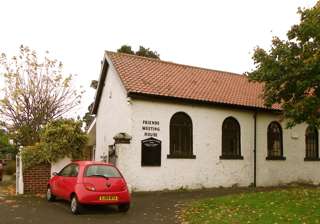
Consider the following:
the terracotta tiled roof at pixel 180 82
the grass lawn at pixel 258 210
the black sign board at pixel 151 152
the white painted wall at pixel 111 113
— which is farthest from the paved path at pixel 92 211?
the terracotta tiled roof at pixel 180 82

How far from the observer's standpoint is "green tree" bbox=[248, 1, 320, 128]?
16.4 metres

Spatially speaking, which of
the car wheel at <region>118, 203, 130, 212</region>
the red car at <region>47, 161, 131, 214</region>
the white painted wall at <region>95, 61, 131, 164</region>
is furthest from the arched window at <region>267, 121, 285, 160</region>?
the red car at <region>47, 161, 131, 214</region>

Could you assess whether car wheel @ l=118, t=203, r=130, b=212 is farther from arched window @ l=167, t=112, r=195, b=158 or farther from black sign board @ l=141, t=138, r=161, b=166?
arched window @ l=167, t=112, r=195, b=158

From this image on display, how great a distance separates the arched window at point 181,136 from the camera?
1986 cm

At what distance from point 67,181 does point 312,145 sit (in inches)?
641

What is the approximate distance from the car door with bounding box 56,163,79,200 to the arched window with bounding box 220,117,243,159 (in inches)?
367

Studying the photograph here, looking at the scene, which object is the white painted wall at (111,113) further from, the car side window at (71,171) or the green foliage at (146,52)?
the green foliage at (146,52)

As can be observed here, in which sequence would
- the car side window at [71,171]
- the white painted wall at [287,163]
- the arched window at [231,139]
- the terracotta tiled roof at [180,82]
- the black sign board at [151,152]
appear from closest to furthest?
the car side window at [71,171] < the black sign board at [151,152] < the terracotta tiled roof at [180,82] < the arched window at [231,139] < the white painted wall at [287,163]

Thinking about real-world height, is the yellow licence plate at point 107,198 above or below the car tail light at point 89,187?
below

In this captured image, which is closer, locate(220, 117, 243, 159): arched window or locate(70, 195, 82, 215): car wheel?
locate(70, 195, 82, 215): car wheel

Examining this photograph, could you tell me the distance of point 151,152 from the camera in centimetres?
1908

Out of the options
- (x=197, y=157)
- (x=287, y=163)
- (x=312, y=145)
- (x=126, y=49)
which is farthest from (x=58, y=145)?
(x=126, y=49)

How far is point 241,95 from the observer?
903 inches

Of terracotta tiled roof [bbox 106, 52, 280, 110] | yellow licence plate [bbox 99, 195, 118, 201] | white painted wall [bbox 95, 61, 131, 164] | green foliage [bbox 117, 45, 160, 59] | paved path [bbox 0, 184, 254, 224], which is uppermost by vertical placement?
green foliage [bbox 117, 45, 160, 59]
